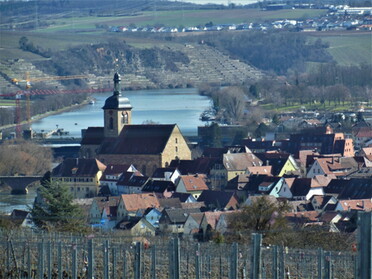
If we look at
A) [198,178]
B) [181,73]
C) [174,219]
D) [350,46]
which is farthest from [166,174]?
[181,73]

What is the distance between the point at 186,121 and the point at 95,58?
54.7 meters

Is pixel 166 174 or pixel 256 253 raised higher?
pixel 256 253

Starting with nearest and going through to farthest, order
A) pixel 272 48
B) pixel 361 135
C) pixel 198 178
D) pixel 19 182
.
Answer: pixel 198 178 < pixel 19 182 < pixel 361 135 < pixel 272 48

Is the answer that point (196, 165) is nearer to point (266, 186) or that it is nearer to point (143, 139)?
point (143, 139)

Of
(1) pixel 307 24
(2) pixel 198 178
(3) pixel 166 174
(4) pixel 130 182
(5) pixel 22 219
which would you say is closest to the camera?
(5) pixel 22 219

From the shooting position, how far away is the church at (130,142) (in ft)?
153

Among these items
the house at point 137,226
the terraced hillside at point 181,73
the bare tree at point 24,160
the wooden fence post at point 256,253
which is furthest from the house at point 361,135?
the terraced hillside at point 181,73

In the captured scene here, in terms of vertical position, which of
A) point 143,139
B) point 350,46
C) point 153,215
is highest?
point 153,215

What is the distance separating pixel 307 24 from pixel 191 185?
106 metres

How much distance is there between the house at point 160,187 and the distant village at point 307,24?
89.9m

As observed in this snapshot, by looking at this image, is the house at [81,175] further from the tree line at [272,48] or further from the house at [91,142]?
the tree line at [272,48]

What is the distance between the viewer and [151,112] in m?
84.8

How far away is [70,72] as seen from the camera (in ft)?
396

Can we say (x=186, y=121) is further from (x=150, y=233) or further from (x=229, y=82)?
(x=150, y=233)
